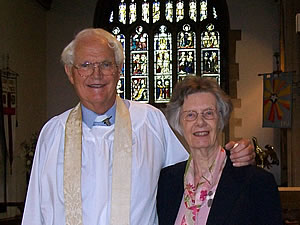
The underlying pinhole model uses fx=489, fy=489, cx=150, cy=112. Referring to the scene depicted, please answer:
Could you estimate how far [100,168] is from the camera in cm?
217

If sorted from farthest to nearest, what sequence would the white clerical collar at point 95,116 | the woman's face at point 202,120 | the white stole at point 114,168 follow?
the white clerical collar at point 95,116 < the white stole at point 114,168 < the woman's face at point 202,120

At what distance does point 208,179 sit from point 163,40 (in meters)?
7.54

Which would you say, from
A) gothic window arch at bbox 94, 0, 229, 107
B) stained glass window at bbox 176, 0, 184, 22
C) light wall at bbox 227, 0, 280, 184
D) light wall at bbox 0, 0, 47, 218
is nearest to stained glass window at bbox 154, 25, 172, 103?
gothic window arch at bbox 94, 0, 229, 107

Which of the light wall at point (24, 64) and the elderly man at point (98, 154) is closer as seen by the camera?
the elderly man at point (98, 154)

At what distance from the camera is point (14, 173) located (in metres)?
7.36

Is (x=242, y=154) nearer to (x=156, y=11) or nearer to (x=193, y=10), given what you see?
(x=193, y=10)

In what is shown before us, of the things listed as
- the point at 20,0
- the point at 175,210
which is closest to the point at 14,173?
the point at 20,0

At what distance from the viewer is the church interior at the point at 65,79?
280 inches

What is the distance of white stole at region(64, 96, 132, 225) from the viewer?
83.7 inches

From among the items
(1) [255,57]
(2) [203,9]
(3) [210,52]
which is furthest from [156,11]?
(1) [255,57]

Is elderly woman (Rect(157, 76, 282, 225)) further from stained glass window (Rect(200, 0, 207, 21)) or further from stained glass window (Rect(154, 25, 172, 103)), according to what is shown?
stained glass window (Rect(200, 0, 207, 21))

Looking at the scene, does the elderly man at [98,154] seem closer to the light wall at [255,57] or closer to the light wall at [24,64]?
the light wall at [24,64]

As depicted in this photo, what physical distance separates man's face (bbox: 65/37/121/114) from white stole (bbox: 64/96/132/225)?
0.15 m

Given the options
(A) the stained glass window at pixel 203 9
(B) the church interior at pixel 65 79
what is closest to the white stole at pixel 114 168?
(B) the church interior at pixel 65 79
